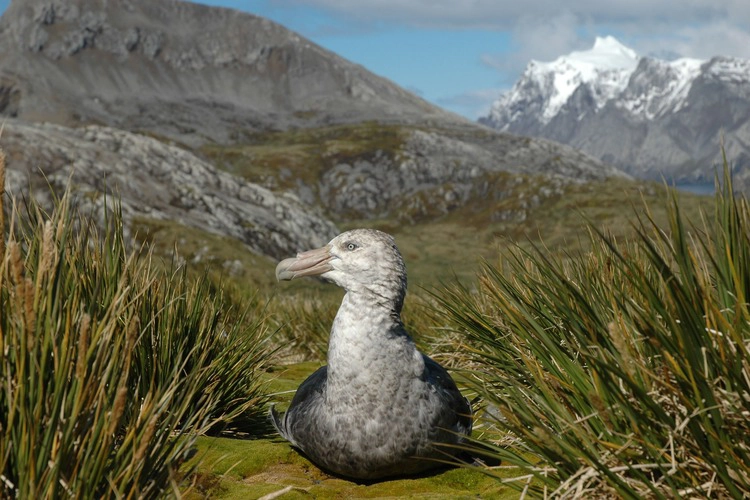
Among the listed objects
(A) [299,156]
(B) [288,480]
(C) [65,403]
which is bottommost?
(B) [288,480]

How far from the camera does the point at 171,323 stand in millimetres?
5129

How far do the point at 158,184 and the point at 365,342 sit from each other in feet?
141

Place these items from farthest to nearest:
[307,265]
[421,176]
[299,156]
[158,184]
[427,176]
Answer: [299,156] → [421,176] → [427,176] → [158,184] → [307,265]

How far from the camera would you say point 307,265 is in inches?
199

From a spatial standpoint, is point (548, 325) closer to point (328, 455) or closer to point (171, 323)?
point (328, 455)

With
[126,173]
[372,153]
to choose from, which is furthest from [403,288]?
[372,153]

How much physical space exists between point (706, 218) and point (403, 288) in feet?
6.52

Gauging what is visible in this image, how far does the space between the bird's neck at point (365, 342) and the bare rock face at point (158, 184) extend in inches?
1210

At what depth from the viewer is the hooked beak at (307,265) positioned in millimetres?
4949

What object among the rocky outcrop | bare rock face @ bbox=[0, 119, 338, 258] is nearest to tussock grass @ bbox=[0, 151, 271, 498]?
bare rock face @ bbox=[0, 119, 338, 258]

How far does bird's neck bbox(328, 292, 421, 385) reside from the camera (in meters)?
4.57

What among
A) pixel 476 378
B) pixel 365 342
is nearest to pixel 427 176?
pixel 476 378

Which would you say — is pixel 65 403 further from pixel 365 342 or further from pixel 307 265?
pixel 307 265

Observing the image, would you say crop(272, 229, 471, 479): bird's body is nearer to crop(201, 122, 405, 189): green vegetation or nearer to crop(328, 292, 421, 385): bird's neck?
crop(328, 292, 421, 385): bird's neck
